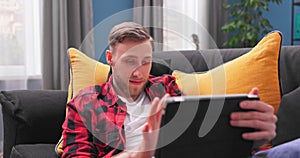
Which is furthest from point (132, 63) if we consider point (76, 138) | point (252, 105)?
point (252, 105)

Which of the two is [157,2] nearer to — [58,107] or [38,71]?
[38,71]

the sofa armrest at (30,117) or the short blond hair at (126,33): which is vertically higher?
the short blond hair at (126,33)

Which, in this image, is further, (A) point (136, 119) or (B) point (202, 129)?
(A) point (136, 119)

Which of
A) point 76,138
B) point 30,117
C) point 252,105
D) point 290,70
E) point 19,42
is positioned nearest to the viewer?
point 252,105

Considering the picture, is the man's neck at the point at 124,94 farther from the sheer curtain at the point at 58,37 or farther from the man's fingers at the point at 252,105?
the sheer curtain at the point at 58,37

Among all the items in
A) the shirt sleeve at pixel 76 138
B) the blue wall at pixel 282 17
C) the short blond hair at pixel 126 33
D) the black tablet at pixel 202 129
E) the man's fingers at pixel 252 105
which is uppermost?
the blue wall at pixel 282 17

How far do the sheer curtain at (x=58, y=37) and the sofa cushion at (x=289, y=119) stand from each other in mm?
1685

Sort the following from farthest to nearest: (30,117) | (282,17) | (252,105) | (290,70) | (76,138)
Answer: (282,17)
(30,117)
(290,70)
(76,138)
(252,105)

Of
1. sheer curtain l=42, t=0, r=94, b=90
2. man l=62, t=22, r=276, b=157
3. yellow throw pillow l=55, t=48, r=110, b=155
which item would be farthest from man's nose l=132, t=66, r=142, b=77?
sheer curtain l=42, t=0, r=94, b=90

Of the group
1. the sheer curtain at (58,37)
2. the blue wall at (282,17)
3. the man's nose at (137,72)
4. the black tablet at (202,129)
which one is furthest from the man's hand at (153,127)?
the blue wall at (282,17)

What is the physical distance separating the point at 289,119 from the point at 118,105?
55 centimetres

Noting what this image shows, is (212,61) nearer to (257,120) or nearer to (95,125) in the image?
(95,125)

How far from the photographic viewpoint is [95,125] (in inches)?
50.5

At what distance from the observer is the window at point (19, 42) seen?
255 cm
